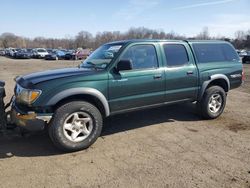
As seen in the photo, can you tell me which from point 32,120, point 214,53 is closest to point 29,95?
point 32,120

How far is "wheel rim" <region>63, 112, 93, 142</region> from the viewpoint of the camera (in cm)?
458

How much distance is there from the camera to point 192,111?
287 inches

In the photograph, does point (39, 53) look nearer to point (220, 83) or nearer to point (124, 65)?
point (220, 83)

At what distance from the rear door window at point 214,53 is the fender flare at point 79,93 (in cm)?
258

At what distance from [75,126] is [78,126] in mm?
50

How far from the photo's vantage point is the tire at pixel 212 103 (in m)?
6.37

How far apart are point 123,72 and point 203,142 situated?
192cm

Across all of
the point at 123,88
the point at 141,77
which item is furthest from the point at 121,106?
the point at 141,77

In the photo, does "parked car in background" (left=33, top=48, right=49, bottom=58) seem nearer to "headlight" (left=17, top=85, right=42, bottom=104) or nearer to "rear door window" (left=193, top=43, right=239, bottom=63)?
"rear door window" (left=193, top=43, right=239, bottom=63)

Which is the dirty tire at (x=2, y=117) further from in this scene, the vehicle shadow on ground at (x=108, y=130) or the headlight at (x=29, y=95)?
the headlight at (x=29, y=95)

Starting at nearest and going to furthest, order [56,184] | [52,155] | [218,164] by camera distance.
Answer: [56,184] → [218,164] → [52,155]

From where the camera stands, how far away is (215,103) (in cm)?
663

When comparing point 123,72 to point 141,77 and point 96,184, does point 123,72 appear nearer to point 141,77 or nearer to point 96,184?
point 141,77

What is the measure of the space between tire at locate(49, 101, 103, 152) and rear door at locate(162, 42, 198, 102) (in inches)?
68.1
